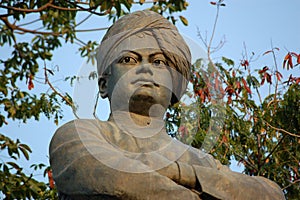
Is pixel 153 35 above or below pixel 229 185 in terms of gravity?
above

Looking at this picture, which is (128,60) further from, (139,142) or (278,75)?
(278,75)

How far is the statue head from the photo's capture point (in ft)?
15.8

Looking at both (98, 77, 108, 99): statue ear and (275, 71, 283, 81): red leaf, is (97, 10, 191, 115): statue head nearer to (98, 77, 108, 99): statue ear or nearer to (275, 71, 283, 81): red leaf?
Answer: (98, 77, 108, 99): statue ear

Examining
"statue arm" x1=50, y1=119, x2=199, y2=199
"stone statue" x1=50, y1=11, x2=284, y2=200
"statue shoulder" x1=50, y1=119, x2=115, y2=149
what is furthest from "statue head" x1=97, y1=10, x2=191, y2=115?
"statue arm" x1=50, y1=119, x2=199, y2=199

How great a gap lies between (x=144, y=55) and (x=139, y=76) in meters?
0.16

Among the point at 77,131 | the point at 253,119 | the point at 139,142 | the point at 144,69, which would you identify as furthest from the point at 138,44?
the point at 253,119

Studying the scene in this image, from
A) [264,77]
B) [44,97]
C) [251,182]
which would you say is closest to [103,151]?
[251,182]

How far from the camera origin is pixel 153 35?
16.3ft

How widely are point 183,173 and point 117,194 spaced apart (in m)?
0.42

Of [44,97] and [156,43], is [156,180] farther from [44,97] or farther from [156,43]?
[44,97]

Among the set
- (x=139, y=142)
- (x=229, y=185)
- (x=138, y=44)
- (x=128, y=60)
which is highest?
(x=138, y=44)

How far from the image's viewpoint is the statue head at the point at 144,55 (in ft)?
15.8

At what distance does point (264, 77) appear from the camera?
Result: 9328mm

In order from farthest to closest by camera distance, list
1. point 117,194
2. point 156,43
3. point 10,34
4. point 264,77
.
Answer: point 10,34 < point 264,77 < point 156,43 < point 117,194
